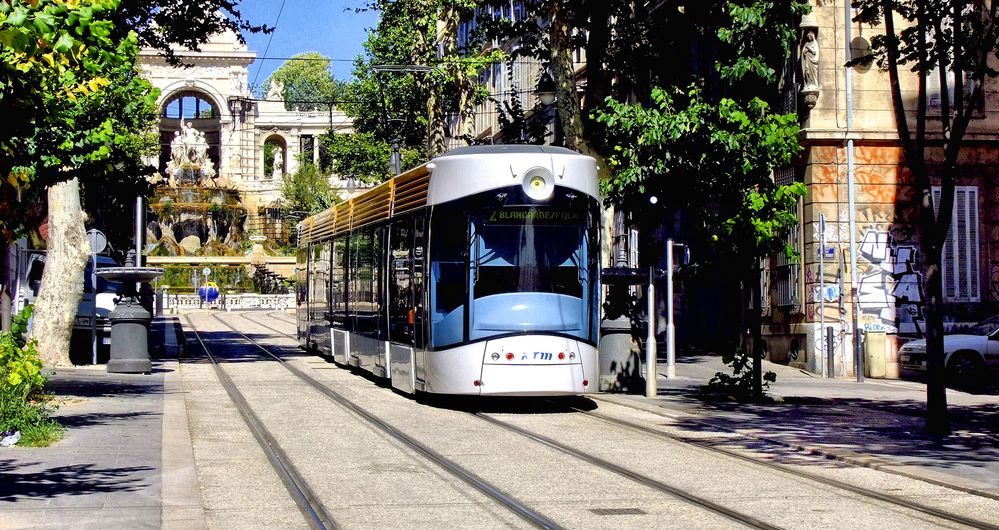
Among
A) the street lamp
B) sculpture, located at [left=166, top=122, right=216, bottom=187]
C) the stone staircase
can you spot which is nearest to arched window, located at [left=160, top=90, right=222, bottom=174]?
sculpture, located at [left=166, top=122, right=216, bottom=187]

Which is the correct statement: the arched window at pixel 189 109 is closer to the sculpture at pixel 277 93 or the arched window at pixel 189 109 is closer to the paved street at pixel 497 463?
the sculpture at pixel 277 93

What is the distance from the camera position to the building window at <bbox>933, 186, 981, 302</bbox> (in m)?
32.4

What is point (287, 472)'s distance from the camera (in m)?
12.7

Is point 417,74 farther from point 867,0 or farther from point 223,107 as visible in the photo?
point 223,107

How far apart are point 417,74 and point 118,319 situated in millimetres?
18306

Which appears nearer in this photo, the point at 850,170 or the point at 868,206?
the point at 850,170

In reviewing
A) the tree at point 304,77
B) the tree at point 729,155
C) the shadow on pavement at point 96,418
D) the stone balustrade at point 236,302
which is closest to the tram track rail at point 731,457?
the tree at point 729,155

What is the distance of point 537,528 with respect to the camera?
31.8ft

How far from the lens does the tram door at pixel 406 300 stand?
20.3 m

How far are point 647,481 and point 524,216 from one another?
735 cm

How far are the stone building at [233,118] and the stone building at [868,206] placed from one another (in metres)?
98.7

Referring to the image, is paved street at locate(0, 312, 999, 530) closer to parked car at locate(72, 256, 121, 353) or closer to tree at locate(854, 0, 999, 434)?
tree at locate(854, 0, 999, 434)

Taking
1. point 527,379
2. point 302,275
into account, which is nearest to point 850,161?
point 302,275

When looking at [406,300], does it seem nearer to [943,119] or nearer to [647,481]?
[943,119]
